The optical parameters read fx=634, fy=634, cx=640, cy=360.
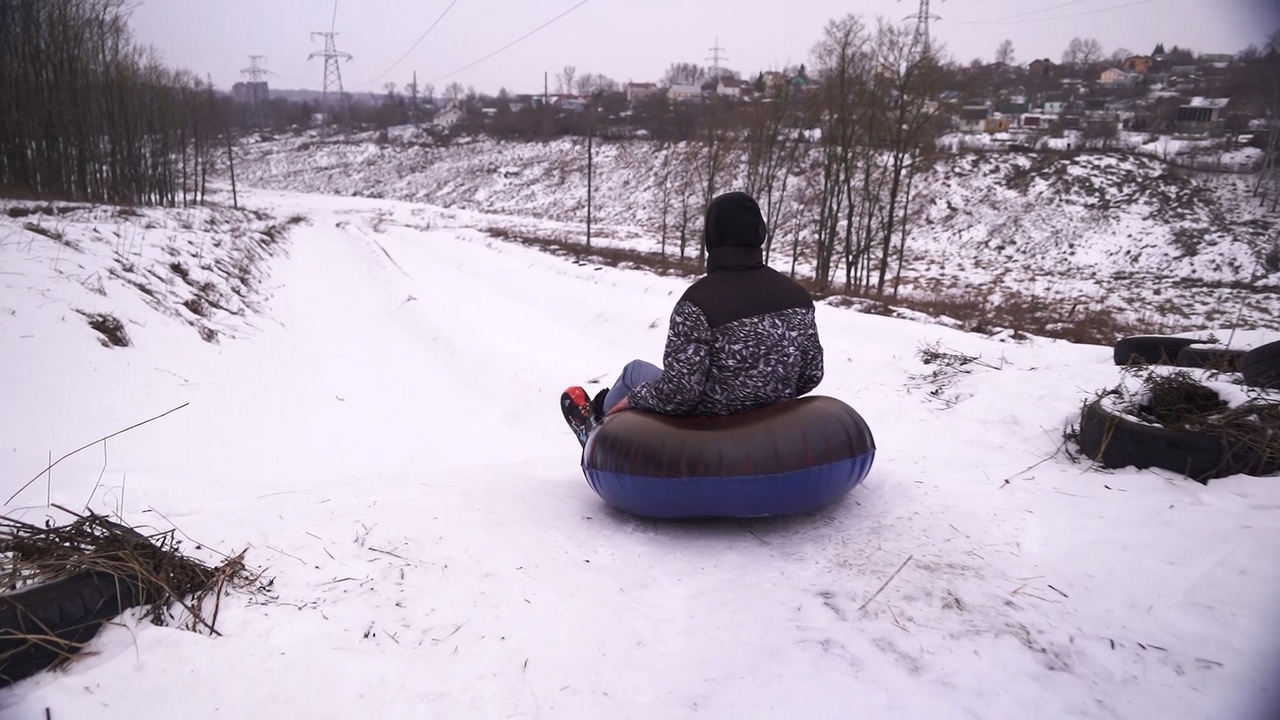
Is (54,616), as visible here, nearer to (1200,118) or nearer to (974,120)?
(1200,118)

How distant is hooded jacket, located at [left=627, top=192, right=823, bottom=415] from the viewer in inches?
130

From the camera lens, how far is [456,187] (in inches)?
2226

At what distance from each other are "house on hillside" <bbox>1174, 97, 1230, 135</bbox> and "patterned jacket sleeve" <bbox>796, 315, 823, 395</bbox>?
42.9 m

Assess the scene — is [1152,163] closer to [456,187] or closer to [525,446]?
[525,446]

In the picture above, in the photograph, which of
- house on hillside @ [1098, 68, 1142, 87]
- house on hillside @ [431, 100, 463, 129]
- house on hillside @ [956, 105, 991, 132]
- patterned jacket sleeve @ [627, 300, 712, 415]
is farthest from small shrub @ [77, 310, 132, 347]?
house on hillside @ [431, 100, 463, 129]

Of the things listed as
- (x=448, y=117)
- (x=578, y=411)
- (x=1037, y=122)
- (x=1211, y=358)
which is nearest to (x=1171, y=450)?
(x=1211, y=358)

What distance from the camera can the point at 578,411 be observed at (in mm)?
4539

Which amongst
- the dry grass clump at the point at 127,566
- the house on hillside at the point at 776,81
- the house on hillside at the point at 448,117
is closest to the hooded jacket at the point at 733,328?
the dry grass clump at the point at 127,566

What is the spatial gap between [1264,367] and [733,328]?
11.6ft

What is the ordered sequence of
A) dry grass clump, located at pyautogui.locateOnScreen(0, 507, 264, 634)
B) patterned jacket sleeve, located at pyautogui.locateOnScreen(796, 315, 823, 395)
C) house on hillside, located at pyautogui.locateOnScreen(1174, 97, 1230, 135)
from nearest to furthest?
dry grass clump, located at pyautogui.locateOnScreen(0, 507, 264, 634), patterned jacket sleeve, located at pyautogui.locateOnScreen(796, 315, 823, 395), house on hillside, located at pyautogui.locateOnScreen(1174, 97, 1230, 135)

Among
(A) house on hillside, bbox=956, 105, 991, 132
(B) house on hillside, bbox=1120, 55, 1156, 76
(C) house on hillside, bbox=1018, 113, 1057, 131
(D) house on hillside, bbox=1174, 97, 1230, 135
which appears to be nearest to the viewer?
(D) house on hillside, bbox=1174, 97, 1230, 135

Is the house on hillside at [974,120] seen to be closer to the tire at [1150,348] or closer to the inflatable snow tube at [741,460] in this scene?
the tire at [1150,348]

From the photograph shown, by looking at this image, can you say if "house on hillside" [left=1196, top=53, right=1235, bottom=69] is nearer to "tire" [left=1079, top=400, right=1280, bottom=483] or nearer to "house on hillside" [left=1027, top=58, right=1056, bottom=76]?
"tire" [left=1079, top=400, right=1280, bottom=483]

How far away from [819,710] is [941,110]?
2129cm
